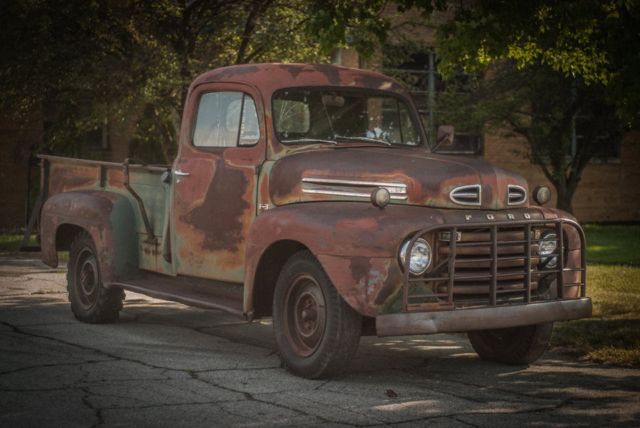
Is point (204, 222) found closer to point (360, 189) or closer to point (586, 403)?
point (360, 189)

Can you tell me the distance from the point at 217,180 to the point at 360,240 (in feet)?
6.20

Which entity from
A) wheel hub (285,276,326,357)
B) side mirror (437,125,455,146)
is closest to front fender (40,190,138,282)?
wheel hub (285,276,326,357)

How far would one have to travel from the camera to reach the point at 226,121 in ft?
27.3

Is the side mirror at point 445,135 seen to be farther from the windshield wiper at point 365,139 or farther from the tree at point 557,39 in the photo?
the tree at point 557,39

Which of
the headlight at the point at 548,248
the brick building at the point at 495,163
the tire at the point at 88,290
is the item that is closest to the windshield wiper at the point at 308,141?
the headlight at the point at 548,248

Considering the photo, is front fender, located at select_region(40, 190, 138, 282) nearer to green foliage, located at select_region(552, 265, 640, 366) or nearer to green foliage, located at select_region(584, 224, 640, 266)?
green foliage, located at select_region(552, 265, 640, 366)

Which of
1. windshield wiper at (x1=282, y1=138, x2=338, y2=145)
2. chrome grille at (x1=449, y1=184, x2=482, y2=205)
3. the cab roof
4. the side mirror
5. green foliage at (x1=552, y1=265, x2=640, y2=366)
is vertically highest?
the cab roof

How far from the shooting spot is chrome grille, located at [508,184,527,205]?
23.8 ft

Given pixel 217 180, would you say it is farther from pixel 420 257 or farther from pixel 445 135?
pixel 420 257

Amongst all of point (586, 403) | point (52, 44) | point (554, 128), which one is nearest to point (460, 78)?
point (554, 128)

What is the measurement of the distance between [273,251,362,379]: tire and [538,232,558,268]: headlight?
137cm

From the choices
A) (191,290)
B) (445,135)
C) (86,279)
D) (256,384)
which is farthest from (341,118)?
(86,279)

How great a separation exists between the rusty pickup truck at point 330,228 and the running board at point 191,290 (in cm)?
1

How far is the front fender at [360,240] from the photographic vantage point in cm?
656
